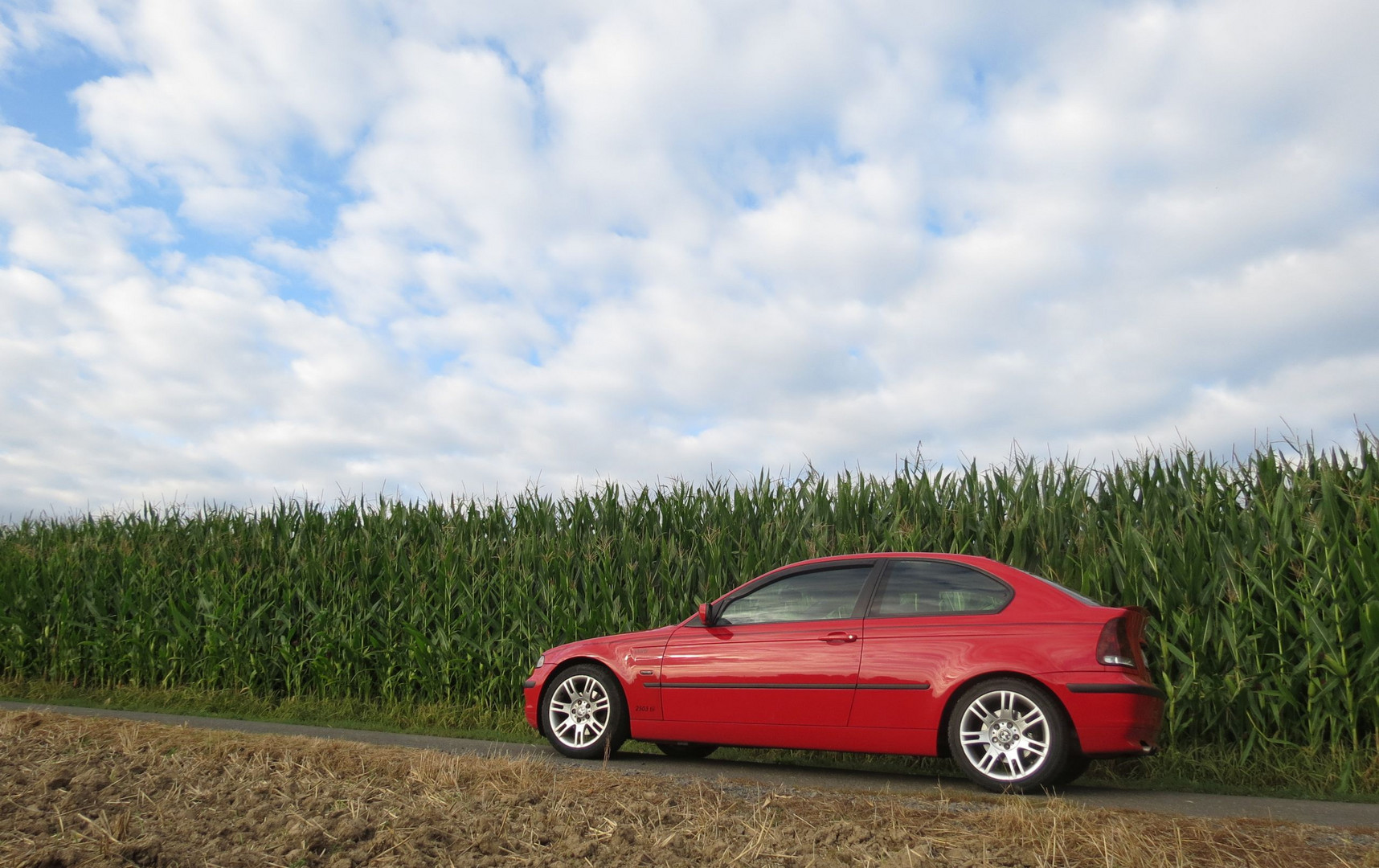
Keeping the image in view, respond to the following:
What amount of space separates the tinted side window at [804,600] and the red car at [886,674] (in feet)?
0.04

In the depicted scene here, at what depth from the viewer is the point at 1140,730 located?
6.75 meters

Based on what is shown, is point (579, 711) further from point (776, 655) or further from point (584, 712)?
point (776, 655)

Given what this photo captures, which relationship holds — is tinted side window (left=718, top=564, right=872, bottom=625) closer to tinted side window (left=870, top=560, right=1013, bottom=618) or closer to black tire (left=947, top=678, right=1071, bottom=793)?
tinted side window (left=870, top=560, right=1013, bottom=618)

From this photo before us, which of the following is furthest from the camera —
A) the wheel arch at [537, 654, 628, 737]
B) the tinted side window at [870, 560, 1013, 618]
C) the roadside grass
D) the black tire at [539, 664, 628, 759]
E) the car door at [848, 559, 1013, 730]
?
the wheel arch at [537, 654, 628, 737]

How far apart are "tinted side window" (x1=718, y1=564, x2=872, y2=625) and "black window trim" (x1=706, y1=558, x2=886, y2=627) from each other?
0.07ft

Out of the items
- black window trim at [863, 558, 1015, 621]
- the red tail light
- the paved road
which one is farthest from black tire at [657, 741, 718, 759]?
the red tail light

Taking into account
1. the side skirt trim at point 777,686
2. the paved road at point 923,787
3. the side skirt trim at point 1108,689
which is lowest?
the paved road at point 923,787

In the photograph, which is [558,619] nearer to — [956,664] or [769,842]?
[956,664]

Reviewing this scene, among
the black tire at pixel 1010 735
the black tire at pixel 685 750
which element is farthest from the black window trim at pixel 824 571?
the black tire at pixel 685 750

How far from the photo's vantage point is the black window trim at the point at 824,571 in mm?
7738

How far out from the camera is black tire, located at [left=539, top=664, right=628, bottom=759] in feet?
27.6

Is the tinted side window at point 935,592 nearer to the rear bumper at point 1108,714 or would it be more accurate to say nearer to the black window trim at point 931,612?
the black window trim at point 931,612

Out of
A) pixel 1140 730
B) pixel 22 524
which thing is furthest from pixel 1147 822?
pixel 22 524

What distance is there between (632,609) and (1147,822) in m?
7.42
